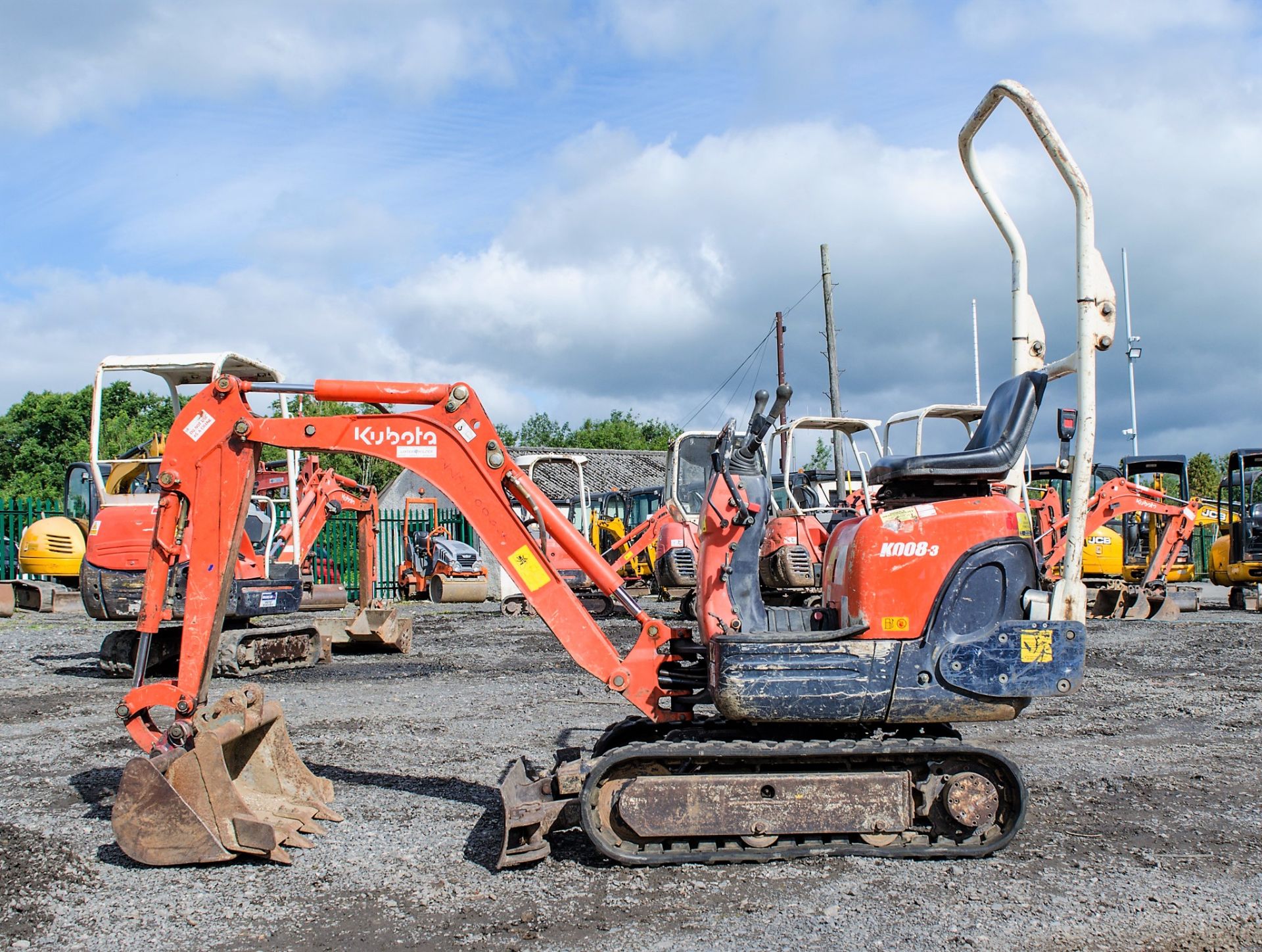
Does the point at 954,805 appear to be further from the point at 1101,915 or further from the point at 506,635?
the point at 506,635

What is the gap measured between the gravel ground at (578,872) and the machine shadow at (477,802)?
2 cm

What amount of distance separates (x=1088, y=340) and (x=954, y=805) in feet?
6.90

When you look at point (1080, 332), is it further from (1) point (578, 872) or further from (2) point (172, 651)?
(2) point (172, 651)

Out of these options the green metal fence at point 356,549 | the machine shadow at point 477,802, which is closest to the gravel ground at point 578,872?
the machine shadow at point 477,802

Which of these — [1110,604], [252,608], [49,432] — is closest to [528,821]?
[252,608]


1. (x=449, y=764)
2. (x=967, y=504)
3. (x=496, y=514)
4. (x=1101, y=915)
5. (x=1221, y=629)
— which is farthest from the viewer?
(x=1221, y=629)

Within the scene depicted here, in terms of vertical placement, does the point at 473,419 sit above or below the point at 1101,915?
above

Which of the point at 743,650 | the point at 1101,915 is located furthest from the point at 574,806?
the point at 1101,915

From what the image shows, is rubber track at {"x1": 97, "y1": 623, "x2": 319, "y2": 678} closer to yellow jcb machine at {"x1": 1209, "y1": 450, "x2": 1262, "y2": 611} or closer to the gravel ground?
the gravel ground

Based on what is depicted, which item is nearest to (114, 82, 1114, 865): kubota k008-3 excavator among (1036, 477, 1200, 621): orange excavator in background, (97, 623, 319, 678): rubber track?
(97, 623, 319, 678): rubber track

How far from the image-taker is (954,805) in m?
4.62

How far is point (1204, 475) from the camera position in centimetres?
4088

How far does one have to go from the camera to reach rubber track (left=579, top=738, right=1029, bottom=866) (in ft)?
15.0

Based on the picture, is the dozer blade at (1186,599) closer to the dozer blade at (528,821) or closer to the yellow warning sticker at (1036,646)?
the yellow warning sticker at (1036,646)
